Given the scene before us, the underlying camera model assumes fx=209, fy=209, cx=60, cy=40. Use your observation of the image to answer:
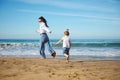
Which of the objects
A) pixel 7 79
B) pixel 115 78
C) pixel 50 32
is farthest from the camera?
pixel 50 32

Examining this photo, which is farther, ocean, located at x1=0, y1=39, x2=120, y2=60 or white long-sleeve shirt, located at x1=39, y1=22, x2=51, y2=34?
ocean, located at x1=0, y1=39, x2=120, y2=60

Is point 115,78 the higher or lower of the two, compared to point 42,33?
lower

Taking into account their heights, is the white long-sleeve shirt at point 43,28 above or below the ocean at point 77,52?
above

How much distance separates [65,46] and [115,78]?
462 centimetres

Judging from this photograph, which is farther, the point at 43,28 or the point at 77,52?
the point at 77,52

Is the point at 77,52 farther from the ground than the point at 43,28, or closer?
closer

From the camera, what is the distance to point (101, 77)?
19.1ft

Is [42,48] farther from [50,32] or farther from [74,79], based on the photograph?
[74,79]

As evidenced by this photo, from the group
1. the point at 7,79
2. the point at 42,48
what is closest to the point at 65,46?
the point at 42,48

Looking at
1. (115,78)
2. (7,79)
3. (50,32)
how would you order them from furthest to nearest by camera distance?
(50,32), (115,78), (7,79)

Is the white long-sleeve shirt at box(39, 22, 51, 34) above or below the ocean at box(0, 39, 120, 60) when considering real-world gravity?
above

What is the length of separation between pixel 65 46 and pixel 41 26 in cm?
151

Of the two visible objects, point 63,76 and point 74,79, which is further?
point 63,76

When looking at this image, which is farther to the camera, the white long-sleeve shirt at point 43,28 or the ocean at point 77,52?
the ocean at point 77,52
